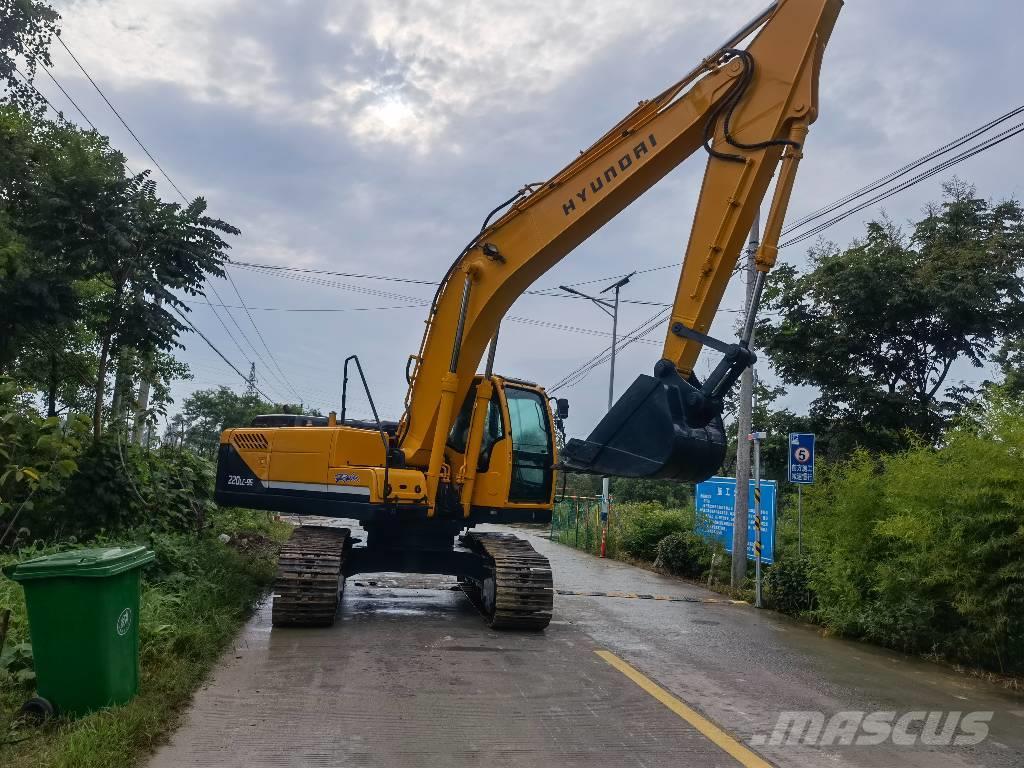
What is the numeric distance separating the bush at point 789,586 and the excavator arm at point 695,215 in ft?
19.8

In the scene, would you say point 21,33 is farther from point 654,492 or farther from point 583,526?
point 654,492

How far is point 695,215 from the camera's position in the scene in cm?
739

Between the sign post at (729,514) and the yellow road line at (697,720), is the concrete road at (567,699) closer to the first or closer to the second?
the yellow road line at (697,720)

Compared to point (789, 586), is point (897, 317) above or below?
above

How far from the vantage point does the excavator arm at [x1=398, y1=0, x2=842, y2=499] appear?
6492 mm

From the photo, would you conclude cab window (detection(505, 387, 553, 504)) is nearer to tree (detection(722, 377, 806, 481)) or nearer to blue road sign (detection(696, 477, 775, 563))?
blue road sign (detection(696, 477, 775, 563))

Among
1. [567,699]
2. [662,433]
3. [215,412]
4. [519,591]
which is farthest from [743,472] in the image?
[215,412]

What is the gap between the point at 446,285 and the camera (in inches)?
372

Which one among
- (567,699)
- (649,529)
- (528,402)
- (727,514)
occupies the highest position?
(528,402)

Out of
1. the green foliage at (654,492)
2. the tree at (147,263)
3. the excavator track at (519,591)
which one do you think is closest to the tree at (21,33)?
the tree at (147,263)

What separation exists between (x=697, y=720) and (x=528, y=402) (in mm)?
4945

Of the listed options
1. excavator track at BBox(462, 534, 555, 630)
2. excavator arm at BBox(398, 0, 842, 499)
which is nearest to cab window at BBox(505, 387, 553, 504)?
excavator track at BBox(462, 534, 555, 630)

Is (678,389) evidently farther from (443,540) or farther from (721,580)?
(721,580)

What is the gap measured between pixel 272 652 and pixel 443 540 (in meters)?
3.11
